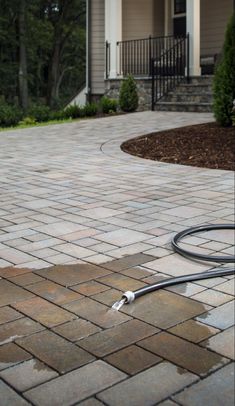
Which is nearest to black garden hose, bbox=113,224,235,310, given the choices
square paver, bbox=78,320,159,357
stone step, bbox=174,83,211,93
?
square paver, bbox=78,320,159,357

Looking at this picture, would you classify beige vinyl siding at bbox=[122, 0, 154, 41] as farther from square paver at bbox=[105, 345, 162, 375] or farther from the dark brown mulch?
square paver at bbox=[105, 345, 162, 375]

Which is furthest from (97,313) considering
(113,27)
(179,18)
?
(179,18)

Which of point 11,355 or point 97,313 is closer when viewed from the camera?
point 11,355

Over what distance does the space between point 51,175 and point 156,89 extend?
812cm

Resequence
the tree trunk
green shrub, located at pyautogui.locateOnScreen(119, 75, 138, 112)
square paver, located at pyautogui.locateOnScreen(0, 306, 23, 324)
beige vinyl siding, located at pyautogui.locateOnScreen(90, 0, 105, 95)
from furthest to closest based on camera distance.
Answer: the tree trunk, beige vinyl siding, located at pyautogui.locateOnScreen(90, 0, 105, 95), green shrub, located at pyautogui.locateOnScreen(119, 75, 138, 112), square paver, located at pyautogui.locateOnScreen(0, 306, 23, 324)

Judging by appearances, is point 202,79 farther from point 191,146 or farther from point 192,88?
point 191,146

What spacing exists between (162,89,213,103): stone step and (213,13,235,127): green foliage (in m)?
3.37

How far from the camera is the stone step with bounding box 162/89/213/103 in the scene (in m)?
13.6

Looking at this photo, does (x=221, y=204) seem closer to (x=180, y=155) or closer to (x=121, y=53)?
(x=180, y=155)

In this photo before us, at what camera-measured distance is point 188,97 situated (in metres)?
14.0

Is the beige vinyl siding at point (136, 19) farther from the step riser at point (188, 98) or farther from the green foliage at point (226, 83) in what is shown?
the green foliage at point (226, 83)

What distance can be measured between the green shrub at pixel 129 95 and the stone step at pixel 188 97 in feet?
2.80

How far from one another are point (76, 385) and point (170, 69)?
13.1m

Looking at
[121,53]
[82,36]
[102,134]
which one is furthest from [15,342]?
[82,36]
